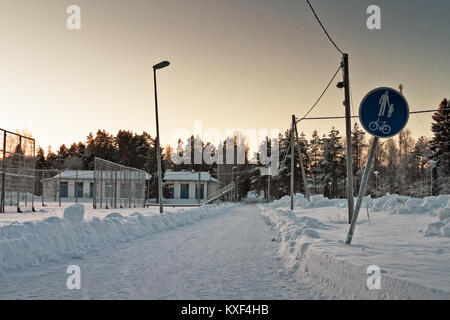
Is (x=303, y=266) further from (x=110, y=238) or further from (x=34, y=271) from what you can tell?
(x=110, y=238)

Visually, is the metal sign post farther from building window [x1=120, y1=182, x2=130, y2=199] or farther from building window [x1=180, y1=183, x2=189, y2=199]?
building window [x1=180, y1=183, x2=189, y2=199]

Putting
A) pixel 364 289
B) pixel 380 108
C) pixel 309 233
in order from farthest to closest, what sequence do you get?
1. pixel 309 233
2. pixel 380 108
3. pixel 364 289

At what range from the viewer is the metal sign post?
6.53 meters

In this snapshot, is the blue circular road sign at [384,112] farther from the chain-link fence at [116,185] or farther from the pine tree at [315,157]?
the pine tree at [315,157]

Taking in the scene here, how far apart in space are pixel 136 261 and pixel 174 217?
1061 centimetres

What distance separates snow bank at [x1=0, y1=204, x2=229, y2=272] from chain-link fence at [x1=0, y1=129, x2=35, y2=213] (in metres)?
10.8

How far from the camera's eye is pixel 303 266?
6.68 meters

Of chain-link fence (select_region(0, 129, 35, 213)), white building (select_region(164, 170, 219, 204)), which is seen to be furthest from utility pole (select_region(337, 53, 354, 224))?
white building (select_region(164, 170, 219, 204))

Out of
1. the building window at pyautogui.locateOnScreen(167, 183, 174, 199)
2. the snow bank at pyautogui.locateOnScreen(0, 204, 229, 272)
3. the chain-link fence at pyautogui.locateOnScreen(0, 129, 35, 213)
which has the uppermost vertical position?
the chain-link fence at pyautogui.locateOnScreen(0, 129, 35, 213)

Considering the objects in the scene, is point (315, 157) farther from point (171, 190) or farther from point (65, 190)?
point (65, 190)

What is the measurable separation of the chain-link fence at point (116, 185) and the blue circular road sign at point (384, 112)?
73.7 ft

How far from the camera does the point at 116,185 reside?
98.6 ft

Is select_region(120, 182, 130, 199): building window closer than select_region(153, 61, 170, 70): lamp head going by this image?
No

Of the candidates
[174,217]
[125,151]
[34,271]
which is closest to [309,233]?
[34,271]
